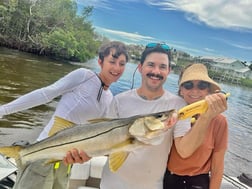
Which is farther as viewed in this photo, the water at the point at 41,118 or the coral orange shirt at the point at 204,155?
the water at the point at 41,118

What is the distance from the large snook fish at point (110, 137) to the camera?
51.4 inches

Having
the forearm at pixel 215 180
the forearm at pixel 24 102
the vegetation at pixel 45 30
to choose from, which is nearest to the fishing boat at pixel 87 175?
the forearm at pixel 24 102

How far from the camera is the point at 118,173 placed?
60.6 inches

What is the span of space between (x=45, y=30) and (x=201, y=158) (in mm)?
35652

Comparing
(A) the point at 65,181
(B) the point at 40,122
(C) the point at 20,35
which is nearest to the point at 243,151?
(B) the point at 40,122

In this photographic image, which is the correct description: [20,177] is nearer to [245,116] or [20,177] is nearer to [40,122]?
[40,122]

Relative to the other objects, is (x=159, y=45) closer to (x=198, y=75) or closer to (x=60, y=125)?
(x=198, y=75)

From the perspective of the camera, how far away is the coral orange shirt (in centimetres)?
161

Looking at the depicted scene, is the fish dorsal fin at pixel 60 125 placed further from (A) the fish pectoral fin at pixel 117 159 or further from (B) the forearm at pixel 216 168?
(B) the forearm at pixel 216 168

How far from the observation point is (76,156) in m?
1.50

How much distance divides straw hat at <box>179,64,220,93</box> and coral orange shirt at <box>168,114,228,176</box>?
174 mm

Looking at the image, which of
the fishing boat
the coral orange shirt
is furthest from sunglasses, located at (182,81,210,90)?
the fishing boat

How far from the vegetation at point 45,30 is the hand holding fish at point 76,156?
99.3 feet

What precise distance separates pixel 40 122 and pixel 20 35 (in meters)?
26.5
